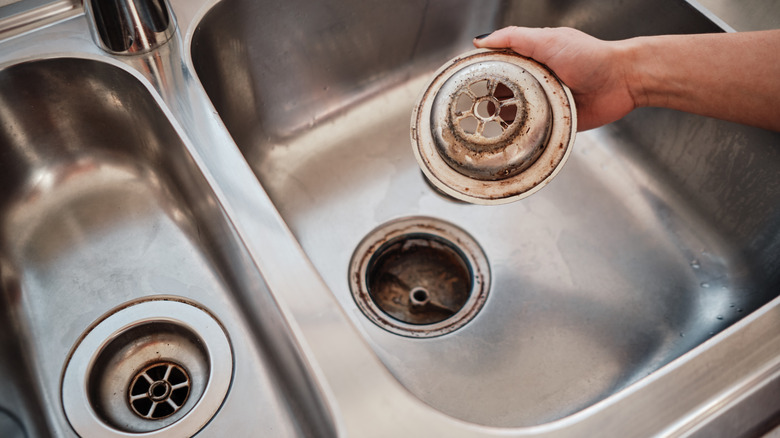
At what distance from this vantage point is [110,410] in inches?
23.7

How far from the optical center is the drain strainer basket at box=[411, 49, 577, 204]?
0.56m

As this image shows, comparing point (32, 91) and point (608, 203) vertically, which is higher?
point (32, 91)

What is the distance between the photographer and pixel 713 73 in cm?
61

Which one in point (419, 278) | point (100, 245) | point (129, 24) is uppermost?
point (129, 24)

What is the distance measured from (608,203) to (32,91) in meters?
0.84

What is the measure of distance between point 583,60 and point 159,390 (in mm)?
679

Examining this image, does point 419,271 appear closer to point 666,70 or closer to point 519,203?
point 519,203

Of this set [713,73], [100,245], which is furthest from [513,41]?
[100,245]

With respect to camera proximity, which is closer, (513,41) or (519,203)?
(513,41)

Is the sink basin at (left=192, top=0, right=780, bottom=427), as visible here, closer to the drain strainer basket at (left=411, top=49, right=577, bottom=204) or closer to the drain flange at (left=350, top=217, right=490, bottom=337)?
the drain flange at (left=350, top=217, right=490, bottom=337)

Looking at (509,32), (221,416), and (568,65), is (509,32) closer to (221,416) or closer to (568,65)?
(568,65)

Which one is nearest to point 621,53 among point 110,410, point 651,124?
point 651,124

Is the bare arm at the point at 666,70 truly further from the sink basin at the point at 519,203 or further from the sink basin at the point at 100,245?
the sink basin at the point at 100,245

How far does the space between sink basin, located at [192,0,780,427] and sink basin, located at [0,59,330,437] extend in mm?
140
